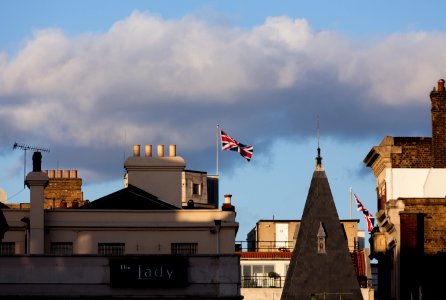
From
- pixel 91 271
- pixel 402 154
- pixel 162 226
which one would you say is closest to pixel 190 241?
pixel 162 226

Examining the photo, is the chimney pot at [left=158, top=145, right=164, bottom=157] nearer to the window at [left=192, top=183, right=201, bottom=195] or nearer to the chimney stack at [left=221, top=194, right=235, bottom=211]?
the chimney stack at [left=221, top=194, right=235, bottom=211]

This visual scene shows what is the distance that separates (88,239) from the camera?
311ft

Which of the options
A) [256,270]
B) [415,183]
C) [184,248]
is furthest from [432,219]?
[256,270]

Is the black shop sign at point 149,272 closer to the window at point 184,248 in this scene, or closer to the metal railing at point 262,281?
the window at point 184,248

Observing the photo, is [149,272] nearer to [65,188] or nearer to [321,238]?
[321,238]

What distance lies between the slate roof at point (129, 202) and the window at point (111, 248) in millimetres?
2658

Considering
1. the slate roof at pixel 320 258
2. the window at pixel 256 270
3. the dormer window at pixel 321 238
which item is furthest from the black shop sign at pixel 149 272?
the window at pixel 256 270

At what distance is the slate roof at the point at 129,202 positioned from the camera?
9712 centimetres

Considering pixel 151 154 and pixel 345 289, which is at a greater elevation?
pixel 151 154

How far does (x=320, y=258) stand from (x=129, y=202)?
17.3 metres

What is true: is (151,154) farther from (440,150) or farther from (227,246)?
(440,150)

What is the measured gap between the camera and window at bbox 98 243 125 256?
94.5 m

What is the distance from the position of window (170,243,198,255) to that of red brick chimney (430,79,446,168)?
17.5m

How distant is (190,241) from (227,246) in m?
2.01
